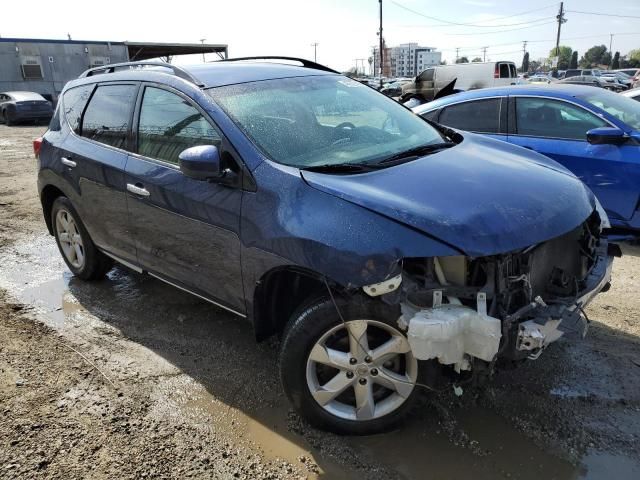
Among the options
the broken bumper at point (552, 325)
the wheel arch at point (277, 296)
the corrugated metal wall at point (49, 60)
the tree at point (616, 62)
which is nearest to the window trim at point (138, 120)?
the wheel arch at point (277, 296)

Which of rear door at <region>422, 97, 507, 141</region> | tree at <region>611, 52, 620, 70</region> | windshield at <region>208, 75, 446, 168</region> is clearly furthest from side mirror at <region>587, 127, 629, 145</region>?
tree at <region>611, 52, 620, 70</region>

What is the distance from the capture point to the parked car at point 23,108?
20328 millimetres

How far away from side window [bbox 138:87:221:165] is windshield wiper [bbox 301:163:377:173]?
2.08 ft

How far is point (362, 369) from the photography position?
2486 millimetres

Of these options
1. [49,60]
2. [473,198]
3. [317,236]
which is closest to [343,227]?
[317,236]

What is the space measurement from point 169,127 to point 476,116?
3.67 metres

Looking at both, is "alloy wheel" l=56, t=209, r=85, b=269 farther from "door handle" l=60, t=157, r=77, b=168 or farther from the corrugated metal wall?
the corrugated metal wall

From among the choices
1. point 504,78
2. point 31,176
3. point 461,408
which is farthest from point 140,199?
point 504,78

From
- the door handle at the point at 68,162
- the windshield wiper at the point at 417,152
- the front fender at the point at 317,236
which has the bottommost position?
the front fender at the point at 317,236

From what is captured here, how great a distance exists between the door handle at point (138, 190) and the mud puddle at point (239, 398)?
3.48ft

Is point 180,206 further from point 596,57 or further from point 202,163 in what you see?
point 596,57

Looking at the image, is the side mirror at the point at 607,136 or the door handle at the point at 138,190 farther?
the side mirror at the point at 607,136

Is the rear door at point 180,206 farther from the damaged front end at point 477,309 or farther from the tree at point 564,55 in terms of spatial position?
the tree at point 564,55

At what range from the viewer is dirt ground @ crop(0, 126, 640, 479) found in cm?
246
